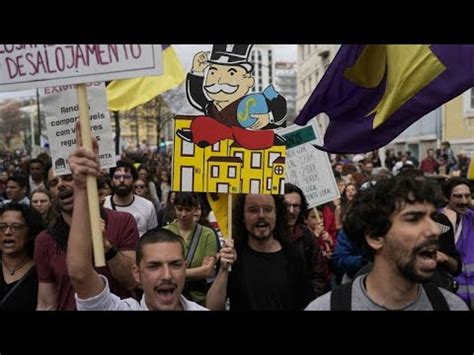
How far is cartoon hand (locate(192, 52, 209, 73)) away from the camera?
4836mm

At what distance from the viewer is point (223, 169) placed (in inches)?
176

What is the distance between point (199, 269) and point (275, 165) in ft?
3.08

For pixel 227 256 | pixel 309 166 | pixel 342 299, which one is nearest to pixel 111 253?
pixel 227 256

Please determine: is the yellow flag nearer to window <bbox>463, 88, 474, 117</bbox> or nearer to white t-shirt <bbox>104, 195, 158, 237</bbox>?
white t-shirt <bbox>104, 195, 158, 237</bbox>

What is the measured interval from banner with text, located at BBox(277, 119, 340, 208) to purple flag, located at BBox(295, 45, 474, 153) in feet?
3.22

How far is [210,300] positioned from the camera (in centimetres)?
413

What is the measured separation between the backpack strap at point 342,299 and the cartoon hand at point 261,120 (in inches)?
76.5

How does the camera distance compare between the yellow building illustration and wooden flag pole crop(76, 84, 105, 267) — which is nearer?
wooden flag pole crop(76, 84, 105, 267)

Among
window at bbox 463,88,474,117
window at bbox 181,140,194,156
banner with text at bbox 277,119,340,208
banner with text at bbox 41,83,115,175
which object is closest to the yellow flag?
banner with text at bbox 277,119,340,208

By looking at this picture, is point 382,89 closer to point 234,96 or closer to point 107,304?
point 234,96

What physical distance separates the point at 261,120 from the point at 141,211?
229 cm

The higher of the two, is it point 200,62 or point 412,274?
point 200,62
